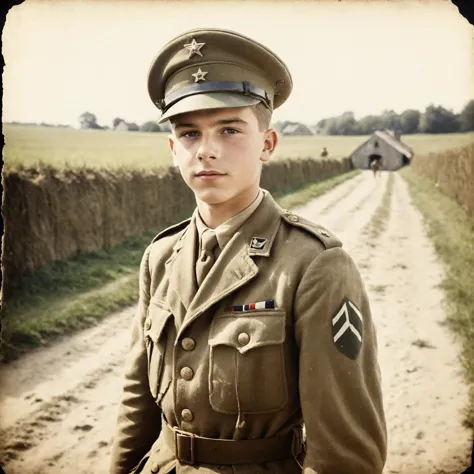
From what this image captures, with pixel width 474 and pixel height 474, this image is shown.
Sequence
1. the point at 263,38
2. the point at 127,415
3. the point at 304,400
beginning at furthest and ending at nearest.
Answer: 1. the point at 263,38
2. the point at 127,415
3. the point at 304,400

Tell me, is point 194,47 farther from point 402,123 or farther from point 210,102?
point 402,123

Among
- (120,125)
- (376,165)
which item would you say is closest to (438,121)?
(376,165)

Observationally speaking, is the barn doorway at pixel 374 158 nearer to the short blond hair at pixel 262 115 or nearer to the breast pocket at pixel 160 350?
the short blond hair at pixel 262 115

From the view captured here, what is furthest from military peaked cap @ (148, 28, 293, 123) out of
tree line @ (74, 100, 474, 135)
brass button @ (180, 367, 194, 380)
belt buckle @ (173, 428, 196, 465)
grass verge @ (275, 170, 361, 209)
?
grass verge @ (275, 170, 361, 209)

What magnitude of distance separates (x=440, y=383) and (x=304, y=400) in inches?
54.0

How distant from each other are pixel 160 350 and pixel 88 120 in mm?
1709

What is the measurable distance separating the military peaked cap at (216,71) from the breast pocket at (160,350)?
0.70 meters

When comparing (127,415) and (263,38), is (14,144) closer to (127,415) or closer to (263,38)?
(263,38)

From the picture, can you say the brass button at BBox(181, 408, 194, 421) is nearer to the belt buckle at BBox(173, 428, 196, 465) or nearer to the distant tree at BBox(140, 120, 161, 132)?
the belt buckle at BBox(173, 428, 196, 465)

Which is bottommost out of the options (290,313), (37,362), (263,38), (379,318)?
(37,362)

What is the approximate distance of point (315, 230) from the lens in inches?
58.4

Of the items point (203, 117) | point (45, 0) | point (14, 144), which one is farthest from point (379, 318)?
point (45, 0)

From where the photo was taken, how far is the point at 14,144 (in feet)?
8.10

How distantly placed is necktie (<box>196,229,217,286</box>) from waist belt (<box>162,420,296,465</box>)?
52 centimetres
